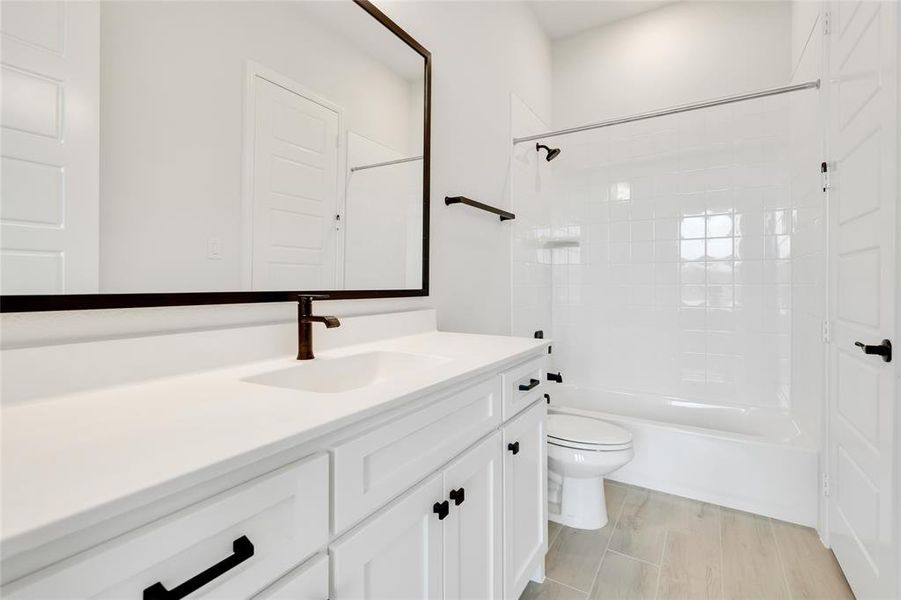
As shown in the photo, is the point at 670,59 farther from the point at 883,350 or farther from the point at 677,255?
the point at 883,350

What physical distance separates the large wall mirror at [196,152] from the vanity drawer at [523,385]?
55 cm

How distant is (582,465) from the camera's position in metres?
1.82

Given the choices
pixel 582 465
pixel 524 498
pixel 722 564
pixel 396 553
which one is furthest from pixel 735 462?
pixel 396 553

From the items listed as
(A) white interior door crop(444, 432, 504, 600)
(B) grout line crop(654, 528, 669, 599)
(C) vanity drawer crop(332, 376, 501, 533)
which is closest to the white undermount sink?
(C) vanity drawer crop(332, 376, 501, 533)

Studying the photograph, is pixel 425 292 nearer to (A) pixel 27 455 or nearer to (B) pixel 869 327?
(A) pixel 27 455

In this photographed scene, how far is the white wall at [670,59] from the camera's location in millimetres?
2576

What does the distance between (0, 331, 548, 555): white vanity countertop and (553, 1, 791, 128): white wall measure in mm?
2850

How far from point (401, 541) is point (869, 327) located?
1526 millimetres

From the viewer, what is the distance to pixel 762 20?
256 centimetres

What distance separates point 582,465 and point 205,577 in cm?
164

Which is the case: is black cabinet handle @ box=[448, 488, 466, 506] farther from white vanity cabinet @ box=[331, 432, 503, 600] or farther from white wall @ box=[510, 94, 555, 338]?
white wall @ box=[510, 94, 555, 338]

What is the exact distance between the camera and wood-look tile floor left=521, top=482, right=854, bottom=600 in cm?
149

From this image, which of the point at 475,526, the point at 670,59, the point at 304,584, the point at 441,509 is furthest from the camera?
the point at 670,59

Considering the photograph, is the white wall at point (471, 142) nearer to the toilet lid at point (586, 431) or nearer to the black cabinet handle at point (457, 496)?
the toilet lid at point (586, 431)
